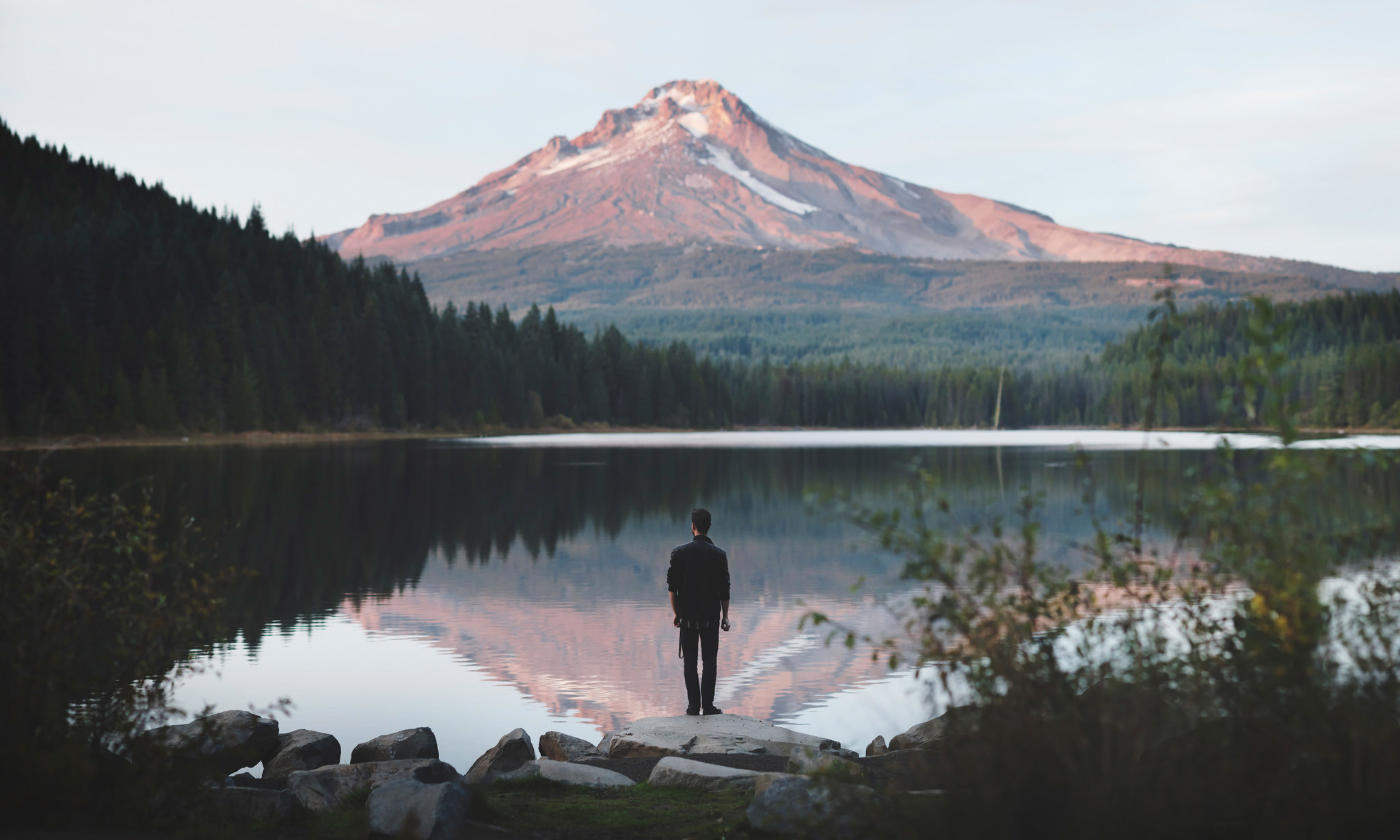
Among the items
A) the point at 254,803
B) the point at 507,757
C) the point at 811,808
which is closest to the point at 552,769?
the point at 507,757

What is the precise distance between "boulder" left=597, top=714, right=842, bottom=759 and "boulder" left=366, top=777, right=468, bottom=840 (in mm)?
4399

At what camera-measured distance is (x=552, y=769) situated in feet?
38.5

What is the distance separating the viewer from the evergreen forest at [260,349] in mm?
93062

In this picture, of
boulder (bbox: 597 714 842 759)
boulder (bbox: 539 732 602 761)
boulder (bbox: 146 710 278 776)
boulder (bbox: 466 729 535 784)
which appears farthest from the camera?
boulder (bbox: 539 732 602 761)

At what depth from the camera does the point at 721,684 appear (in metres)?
19.2

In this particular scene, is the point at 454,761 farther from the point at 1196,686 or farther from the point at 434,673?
the point at 1196,686

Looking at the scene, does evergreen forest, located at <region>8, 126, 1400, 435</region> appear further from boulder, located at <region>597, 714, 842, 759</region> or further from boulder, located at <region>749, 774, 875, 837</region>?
boulder, located at <region>749, 774, 875, 837</region>

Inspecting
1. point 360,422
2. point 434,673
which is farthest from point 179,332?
point 434,673

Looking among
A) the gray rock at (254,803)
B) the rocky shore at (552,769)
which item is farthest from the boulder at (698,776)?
the gray rock at (254,803)

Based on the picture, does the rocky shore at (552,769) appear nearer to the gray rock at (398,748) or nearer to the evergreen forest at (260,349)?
the gray rock at (398,748)

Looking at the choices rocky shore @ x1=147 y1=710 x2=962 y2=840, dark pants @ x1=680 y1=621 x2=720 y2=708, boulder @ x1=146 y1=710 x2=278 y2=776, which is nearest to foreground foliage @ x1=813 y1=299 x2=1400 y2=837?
rocky shore @ x1=147 y1=710 x2=962 y2=840

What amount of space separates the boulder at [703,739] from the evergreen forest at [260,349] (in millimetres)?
65656

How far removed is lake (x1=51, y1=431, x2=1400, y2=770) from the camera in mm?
16750

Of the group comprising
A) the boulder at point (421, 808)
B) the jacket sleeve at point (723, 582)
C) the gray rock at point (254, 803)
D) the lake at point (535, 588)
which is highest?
the jacket sleeve at point (723, 582)
